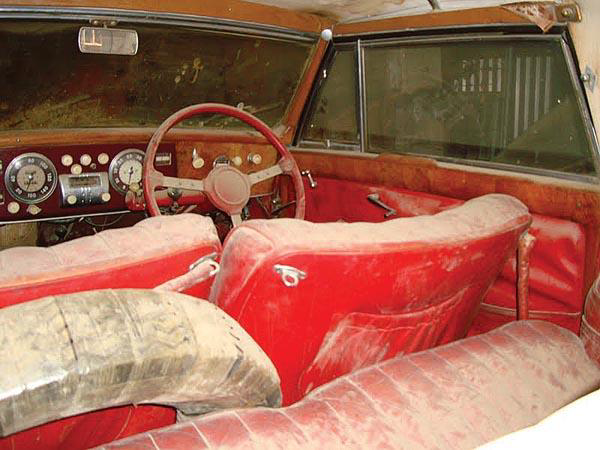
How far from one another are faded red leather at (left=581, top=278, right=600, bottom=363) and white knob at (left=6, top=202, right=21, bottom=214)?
256 centimetres

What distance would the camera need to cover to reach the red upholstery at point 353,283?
1.13 metres

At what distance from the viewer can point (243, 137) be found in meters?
3.36

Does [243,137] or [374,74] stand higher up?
[374,74]

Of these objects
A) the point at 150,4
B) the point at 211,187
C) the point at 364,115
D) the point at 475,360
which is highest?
the point at 150,4

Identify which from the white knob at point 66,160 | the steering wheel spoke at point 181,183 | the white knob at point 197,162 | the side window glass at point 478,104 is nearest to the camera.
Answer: the side window glass at point 478,104

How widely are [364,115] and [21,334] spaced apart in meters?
2.44

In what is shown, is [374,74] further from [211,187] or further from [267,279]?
[267,279]

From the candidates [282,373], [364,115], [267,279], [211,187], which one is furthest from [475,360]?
[364,115]

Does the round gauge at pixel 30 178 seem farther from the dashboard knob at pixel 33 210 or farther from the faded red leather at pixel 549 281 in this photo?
the faded red leather at pixel 549 281

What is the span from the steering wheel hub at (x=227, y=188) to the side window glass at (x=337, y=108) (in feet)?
2.46

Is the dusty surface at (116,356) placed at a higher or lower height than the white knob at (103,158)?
lower

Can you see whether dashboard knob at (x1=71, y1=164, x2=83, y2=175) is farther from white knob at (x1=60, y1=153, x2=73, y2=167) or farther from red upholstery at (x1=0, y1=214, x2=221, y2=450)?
red upholstery at (x1=0, y1=214, x2=221, y2=450)

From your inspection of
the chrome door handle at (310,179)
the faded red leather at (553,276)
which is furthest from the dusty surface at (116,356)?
the chrome door handle at (310,179)

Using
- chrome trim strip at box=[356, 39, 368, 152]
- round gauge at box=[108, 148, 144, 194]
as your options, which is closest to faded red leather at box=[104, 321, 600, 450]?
chrome trim strip at box=[356, 39, 368, 152]
